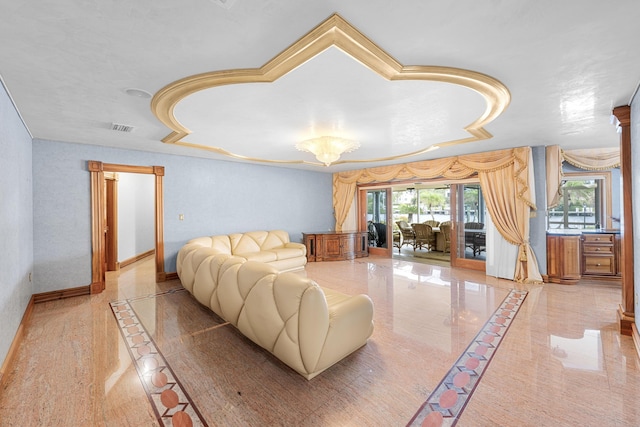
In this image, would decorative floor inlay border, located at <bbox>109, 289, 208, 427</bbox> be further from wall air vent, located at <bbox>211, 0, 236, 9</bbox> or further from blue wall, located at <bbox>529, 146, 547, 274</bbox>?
blue wall, located at <bbox>529, 146, 547, 274</bbox>

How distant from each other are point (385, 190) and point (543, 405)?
595 cm

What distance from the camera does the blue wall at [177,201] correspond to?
396 cm

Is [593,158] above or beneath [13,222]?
above

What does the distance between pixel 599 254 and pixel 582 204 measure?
1.44 metres

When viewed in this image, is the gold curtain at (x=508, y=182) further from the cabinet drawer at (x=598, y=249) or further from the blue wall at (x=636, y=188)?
the blue wall at (x=636, y=188)

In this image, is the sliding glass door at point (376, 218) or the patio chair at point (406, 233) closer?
the sliding glass door at point (376, 218)

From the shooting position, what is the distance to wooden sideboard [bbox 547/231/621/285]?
4496mm

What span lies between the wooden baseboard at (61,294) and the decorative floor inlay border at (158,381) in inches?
67.7

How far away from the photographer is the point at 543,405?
1770 mm

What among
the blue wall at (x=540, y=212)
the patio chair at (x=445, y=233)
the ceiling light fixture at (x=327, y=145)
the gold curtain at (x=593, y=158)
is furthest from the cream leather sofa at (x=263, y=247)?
the gold curtain at (x=593, y=158)

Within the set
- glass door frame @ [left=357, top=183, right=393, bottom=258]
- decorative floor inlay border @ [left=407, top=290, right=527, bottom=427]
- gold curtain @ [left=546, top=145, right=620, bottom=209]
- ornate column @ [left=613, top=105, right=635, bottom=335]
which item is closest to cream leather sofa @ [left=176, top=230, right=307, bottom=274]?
glass door frame @ [left=357, top=183, right=393, bottom=258]

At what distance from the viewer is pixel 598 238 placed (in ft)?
15.1

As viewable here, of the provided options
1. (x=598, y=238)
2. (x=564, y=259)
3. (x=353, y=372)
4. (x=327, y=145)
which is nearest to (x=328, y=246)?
(x=327, y=145)

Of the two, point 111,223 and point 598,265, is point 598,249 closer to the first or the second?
point 598,265
